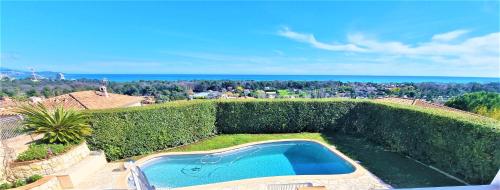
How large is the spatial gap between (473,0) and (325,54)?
10393mm

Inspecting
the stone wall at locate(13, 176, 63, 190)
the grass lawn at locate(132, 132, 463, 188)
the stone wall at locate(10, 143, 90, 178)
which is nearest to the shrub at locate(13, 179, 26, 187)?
the stone wall at locate(13, 176, 63, 190)

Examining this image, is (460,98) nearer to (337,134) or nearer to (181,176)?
(337,134)

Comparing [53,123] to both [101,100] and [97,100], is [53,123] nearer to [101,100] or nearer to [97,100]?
[97,100]

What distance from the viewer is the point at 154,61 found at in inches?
738

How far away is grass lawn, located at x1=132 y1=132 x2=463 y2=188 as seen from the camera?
18.5 feet

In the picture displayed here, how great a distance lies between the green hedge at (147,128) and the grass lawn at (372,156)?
41 cm

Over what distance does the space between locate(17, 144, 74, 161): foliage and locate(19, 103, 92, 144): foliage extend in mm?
290

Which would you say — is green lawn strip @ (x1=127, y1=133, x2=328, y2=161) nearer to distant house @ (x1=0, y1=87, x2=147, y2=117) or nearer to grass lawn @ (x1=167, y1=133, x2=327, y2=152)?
grass lawn @ (x1=167, y1=133, x2=327, y2=152)

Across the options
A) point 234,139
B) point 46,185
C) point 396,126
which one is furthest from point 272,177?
point 396,126

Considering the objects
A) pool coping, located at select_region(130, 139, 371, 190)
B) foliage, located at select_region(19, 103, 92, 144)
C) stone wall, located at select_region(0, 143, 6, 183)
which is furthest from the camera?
foliage, located at select_region(19, 103, 92, 144)

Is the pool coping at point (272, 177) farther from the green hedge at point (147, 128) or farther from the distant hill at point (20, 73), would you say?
the distant hill at point (20, 73)

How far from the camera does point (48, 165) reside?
5.48 metres

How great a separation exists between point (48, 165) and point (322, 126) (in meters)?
9.59

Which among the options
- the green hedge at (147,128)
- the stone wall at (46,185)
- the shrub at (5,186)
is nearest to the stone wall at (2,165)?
the shrub at (5,186)
